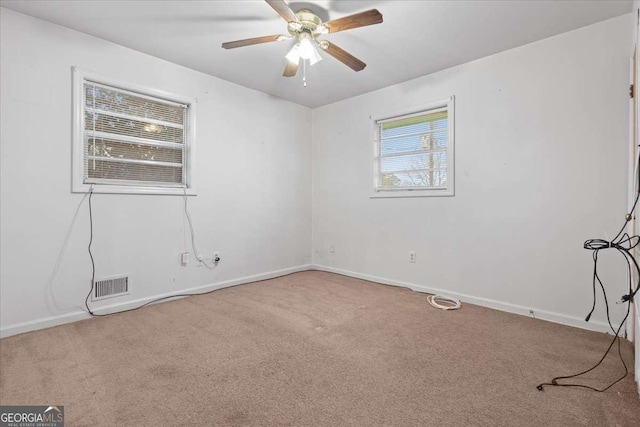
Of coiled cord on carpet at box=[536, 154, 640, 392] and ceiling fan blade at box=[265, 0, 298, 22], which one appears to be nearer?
coiled cord on carpet at box=[536, 154, 640, 392]

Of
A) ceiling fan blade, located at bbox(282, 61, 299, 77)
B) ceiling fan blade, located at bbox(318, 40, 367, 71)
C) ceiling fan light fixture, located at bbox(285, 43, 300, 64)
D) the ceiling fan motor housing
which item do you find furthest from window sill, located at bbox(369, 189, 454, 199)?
the ceiling fan motor housing

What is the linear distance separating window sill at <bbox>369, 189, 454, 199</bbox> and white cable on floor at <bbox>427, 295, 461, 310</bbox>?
1.14m

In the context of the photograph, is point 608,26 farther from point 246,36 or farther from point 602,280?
point 246,36

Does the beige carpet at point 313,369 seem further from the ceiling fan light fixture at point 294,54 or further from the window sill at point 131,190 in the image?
the ceiling fan light fixture at point 294,54

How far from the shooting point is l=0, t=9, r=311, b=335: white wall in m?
2.36

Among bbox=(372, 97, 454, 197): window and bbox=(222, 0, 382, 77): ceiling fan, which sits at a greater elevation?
bbox=(222, 0, 382, 77): ceiling fan

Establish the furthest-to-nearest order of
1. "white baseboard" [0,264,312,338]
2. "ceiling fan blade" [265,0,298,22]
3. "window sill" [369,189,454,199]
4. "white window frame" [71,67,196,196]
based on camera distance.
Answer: "window sill" [369,189,454,199]
"white window frame" [71,67,196,196]
"white baseboard" [0,264,312,338]
"ceiling fan blade" [265,0,298,22]

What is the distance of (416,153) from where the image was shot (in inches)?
145

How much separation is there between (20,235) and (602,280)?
4729 mm

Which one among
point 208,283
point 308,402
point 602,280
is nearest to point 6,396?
point 308,402

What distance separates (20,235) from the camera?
2.37 metres

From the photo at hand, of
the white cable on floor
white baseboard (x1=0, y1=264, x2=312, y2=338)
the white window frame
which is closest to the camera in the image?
white baseboard (x1=0, y1=264, x2=312, y2=338)

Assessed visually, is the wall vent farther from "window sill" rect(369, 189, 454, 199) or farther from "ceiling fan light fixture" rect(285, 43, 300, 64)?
"window sill" rect(369, 189, 454, 199)
